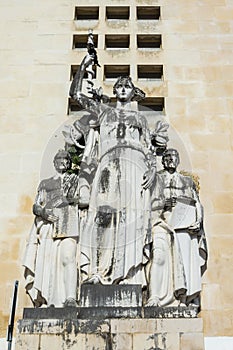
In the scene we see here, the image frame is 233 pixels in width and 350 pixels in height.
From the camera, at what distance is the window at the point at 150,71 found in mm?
10617

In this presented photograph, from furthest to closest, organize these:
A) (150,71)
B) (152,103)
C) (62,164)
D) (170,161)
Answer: (150,71)
(152,103)
(170,161)
(62,164)

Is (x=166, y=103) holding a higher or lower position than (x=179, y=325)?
higher

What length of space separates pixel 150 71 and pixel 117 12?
75.2 inches

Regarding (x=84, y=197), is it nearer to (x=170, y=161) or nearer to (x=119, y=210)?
(x=119, y=210)

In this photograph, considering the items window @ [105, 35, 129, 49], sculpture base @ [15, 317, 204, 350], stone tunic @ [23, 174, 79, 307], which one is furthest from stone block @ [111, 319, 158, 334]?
window @ [105, 35, 129, 49]

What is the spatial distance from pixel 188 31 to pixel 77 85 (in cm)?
376

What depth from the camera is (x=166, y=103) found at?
10078 mm

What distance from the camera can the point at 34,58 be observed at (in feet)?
35.1

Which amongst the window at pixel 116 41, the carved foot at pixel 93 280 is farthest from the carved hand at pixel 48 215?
the window at pixel 116 41

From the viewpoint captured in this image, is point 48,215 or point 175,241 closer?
point 175,241

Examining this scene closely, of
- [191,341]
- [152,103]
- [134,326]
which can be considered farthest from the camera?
[152,103]

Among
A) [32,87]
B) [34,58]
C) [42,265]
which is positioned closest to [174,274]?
[42,265]

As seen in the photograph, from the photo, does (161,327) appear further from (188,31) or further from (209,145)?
(188,31)

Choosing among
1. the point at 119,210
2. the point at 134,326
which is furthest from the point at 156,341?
the point at 119,210
